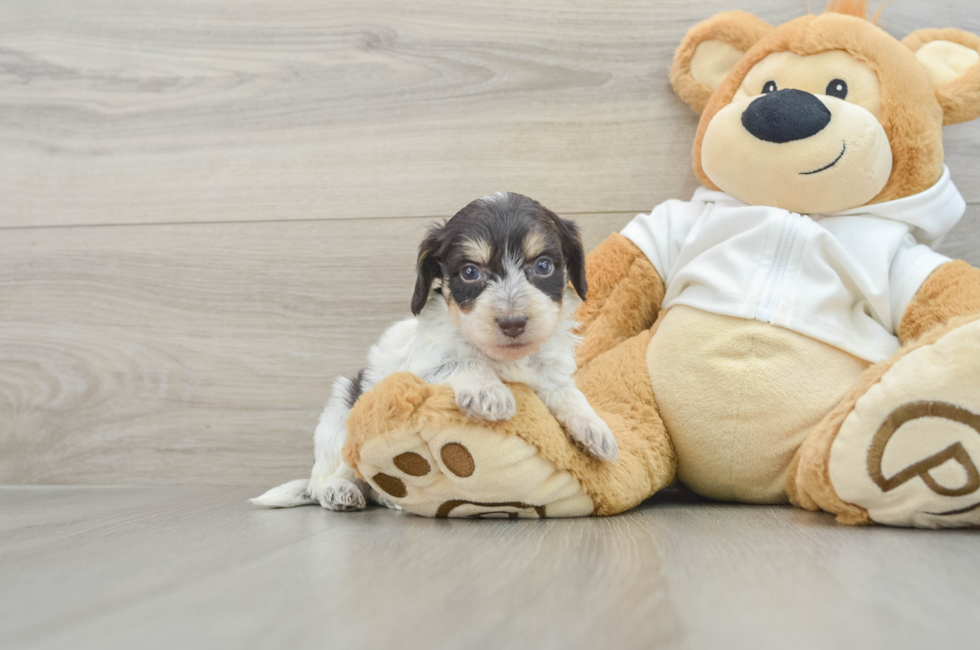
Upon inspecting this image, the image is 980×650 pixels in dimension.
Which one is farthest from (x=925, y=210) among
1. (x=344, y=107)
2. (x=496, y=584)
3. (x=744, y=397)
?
Answer: (x=344, y=107)

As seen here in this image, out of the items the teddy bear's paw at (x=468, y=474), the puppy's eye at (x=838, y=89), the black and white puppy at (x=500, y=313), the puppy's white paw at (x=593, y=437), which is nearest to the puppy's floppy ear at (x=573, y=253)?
the black and white puppy at (x=500, y=313)

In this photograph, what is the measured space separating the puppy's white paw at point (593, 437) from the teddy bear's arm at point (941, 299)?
70 cm

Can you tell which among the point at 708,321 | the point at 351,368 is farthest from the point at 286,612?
the point at 351,368

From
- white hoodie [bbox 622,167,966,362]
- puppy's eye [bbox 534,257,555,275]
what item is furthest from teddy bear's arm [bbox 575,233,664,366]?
puppy's eye [bbox 534,257,555,275]

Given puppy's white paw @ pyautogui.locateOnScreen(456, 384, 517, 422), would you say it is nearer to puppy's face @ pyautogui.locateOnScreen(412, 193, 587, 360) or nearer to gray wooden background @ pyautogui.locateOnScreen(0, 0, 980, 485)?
puppy's face @ pyautogui.locateOnScreen(412, 193, 587, 360)

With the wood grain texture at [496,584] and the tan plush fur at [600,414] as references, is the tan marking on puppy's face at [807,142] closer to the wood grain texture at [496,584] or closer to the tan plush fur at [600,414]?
the tan plush fur at [600,414]

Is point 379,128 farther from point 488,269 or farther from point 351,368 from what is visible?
point 488,269

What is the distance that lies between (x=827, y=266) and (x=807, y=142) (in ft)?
0.88

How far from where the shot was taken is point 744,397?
1421 millimetres

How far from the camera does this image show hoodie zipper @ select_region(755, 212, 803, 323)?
58.1 inches

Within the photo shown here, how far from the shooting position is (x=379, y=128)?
2064 millimetres

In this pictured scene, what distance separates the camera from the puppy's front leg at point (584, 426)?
1288 mm

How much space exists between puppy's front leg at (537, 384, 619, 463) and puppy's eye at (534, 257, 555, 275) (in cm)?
25

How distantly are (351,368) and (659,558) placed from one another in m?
1.29
